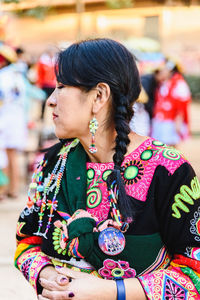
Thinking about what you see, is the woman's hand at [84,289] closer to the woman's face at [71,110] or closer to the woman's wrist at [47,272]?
the woman's wrist at [47,272]

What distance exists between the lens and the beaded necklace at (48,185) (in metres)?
1.85

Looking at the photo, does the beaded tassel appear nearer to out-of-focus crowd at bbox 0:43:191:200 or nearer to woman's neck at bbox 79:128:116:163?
woman's neck at bbox 79:128:116:163

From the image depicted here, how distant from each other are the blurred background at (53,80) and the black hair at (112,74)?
0.92 feet

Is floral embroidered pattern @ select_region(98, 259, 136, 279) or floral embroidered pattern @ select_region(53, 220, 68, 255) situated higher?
floral embroidered pattern @ select_region(53, 220, 68, 255)

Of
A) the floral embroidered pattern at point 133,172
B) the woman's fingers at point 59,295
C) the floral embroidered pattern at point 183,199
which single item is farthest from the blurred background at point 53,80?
the woman's fingers at point 59,295

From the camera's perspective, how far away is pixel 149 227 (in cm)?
170

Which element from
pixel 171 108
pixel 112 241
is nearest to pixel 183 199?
pixel 112 241

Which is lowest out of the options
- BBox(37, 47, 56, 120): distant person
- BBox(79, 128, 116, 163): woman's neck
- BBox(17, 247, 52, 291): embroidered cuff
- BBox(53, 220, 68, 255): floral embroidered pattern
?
BBox(37, 47, 56, 120): distant person

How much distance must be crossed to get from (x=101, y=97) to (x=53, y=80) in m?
9.89

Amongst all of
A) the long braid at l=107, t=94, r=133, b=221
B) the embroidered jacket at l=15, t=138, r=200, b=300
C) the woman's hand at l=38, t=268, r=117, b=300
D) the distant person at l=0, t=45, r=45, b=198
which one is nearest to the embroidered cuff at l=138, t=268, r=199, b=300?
the embroidered jacket at l=15, t=138, r=200, b=300

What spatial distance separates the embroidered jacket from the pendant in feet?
0.06

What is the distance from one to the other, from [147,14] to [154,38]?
1180 millimetres

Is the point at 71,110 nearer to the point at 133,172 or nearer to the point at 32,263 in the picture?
the point at 133,172

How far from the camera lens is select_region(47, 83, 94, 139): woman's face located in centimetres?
178
